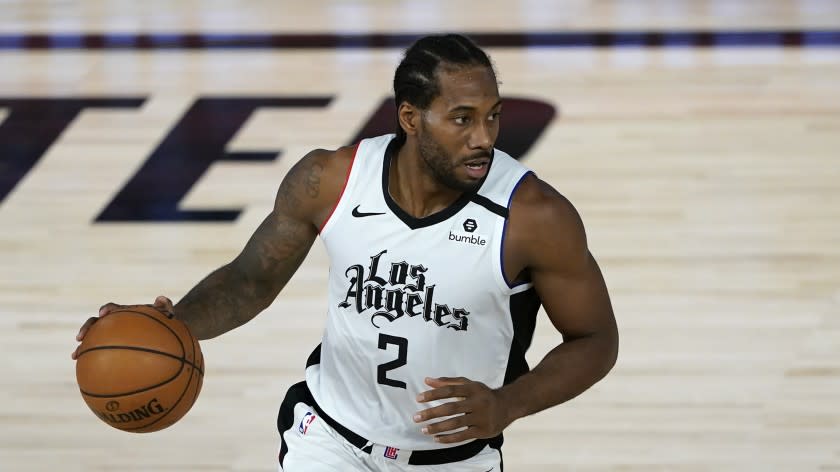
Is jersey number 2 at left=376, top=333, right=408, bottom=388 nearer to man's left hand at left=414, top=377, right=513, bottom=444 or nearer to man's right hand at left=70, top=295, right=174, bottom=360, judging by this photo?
man's left hand at left=414, top=377, right=513, bottom=444

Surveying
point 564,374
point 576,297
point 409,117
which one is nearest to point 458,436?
point 564,374

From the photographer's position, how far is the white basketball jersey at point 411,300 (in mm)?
3188

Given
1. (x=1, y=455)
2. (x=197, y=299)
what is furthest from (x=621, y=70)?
(x=197, y=299)

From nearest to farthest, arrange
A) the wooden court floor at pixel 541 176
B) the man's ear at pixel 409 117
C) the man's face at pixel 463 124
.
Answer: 1. the man's face at pixel 463 124
2. the man's ear at pixel 409 117
3. the wooden court floor at pixel 541 176

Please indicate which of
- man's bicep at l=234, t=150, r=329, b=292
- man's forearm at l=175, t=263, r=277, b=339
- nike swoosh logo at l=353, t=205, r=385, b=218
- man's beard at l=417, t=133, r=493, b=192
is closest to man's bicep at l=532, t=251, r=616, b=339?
man's beard at l=417, t=133, r=493, b=192

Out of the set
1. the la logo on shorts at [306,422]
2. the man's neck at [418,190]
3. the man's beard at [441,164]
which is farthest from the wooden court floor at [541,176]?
the man's beard at [441,164]

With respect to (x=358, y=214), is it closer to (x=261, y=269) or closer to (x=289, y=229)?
(x=289, y=229)

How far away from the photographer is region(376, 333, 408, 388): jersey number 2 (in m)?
3.23

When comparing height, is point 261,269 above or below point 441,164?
below

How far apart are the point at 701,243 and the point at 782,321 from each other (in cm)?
80

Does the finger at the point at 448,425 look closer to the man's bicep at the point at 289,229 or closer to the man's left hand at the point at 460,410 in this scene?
the man's left hand at the point at 460,410

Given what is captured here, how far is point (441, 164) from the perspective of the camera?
3.12 meters

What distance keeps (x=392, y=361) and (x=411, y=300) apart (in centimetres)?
16

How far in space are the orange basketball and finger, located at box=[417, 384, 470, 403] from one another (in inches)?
26.8
